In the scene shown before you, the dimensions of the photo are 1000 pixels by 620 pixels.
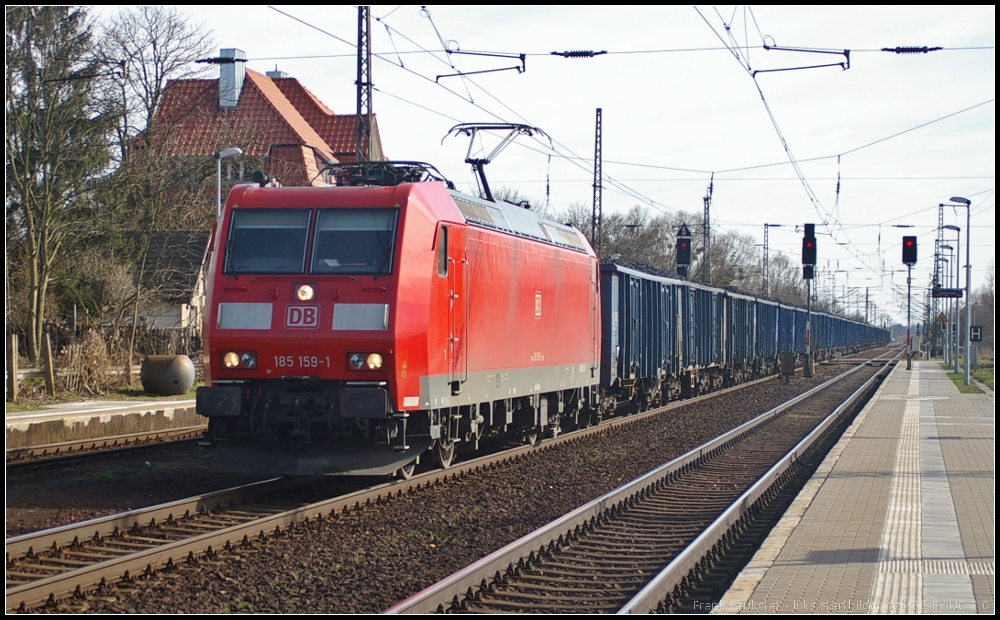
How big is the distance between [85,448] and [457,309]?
280 inches

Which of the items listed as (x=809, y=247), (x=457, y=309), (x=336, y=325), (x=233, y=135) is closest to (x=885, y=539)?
(x=457, y=309)

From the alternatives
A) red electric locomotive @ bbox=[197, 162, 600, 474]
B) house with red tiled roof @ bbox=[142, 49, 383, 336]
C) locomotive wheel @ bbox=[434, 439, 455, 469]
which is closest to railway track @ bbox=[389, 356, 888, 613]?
red electric locomotive @ bbox=[197, 162, 600, 474]

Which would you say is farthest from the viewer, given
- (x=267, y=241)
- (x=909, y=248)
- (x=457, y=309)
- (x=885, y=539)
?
(x=909, y=248)

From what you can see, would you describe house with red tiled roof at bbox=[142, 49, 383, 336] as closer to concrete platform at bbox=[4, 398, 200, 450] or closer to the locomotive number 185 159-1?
concrete platform at bbox=[4, 398, 200, 450]

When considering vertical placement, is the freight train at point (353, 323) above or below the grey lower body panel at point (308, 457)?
above

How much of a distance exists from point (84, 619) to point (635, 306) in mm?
18192

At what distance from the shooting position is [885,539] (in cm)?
870

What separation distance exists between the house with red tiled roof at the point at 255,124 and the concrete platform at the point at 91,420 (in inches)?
373

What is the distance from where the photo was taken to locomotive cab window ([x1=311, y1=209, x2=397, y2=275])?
34.4 ft

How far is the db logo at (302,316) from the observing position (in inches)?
408

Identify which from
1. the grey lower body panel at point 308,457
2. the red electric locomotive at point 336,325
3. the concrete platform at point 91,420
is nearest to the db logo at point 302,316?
the red electric locomotive at point 336,325

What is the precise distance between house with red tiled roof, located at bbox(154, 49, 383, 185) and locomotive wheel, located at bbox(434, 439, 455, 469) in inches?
674

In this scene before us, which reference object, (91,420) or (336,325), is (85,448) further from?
(336,325)

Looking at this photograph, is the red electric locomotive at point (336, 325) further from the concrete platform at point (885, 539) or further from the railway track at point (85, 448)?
the concrete platform at point (885, 539)
